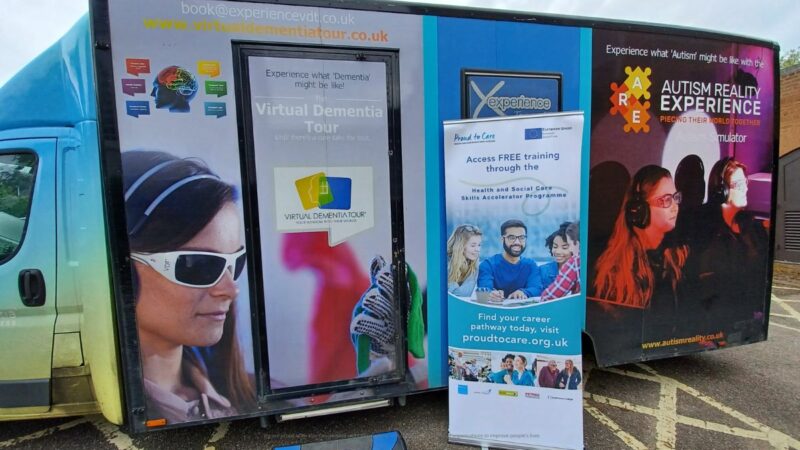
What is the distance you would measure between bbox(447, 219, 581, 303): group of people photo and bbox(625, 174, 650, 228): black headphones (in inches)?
25.5

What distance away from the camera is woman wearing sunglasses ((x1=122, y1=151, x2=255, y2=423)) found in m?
2.25

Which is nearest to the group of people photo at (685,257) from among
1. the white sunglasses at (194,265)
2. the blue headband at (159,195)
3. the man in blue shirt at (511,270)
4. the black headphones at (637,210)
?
the black headphones at (637,210)

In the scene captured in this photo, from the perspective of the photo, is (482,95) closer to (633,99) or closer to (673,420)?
(633,99)

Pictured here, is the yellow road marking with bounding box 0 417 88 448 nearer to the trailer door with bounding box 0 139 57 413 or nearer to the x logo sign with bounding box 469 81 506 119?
the trailer door with bounding box 0 139 57 413

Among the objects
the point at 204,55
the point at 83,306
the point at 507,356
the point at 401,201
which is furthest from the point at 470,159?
the point at 83,306

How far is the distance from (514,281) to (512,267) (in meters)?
0.09

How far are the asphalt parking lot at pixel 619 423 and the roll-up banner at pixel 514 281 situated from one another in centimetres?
41

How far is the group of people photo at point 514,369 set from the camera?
254 cm

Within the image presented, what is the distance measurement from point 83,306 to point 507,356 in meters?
2.67

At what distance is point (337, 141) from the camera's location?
2434mm

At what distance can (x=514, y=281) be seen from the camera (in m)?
2.57

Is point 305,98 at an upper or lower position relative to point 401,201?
upper

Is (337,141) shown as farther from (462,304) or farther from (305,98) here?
(462,304)

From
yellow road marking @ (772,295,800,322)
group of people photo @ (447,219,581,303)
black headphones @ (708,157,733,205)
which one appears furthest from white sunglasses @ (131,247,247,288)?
yellow road marking @ (772,295,800,322)
